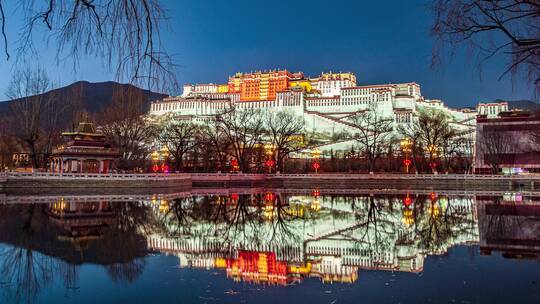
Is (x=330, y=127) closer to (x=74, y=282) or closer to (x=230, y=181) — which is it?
(x=230, y=181)

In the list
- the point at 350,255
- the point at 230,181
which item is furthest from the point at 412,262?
the point at 230,181

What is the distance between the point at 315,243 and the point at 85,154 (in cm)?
3817

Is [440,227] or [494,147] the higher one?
[494,147]

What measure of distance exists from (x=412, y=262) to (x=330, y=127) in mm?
105022

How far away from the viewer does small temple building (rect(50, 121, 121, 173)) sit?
1844 inches

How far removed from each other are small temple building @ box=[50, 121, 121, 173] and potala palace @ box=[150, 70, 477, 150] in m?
56.9

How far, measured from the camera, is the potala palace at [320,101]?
117188mm

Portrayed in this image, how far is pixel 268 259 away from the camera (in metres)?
11.1

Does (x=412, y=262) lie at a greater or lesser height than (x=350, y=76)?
lesser

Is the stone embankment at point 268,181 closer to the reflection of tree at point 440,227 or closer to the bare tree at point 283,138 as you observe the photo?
the bare tree at point 283,138

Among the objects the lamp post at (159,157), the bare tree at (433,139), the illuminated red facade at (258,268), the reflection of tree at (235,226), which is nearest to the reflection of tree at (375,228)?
the reflection of tree at (235,226)

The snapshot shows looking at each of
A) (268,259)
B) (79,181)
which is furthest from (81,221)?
(79,181)

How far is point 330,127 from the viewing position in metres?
115

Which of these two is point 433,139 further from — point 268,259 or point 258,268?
point 258,268
